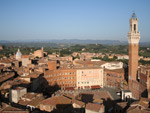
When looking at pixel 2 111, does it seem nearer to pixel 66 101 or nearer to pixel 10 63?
pixel 66 101

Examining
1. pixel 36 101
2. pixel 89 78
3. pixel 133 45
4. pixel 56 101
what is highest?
pixel 133 45

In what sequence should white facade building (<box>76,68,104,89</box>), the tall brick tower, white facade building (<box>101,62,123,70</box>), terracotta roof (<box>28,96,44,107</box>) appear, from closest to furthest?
terracotta roof (<box>28,96,44,107</box>) < the tall brick tower < white facade building (<box>76,68,104,89</box>) < white facade building (<box>101,62,123,70</box>)

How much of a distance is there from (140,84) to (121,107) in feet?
29.5

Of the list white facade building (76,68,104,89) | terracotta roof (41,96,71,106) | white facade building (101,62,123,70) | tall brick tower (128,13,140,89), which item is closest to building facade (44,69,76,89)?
white facade building (76,68,104,89)

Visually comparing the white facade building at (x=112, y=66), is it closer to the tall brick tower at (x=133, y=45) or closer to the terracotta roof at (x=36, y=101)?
the tall brick tower at (x=133, y=45)

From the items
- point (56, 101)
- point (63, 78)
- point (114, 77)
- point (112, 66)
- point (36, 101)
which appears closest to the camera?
point (56, 101)

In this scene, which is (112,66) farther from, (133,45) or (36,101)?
(36,101)

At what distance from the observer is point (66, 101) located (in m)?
21.0

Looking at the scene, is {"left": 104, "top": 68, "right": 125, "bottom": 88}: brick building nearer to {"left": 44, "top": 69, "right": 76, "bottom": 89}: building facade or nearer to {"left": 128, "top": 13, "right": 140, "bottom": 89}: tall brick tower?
{"left": 128, "top": 13, "right": 140, "bottom": 89}: tall brick tower

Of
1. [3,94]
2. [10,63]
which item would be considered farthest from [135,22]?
[10,63]

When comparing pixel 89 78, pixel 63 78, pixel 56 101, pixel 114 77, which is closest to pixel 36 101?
pixel 56 101

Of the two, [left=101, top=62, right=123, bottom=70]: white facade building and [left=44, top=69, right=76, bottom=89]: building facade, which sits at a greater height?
[left=101, top=62, right=123, bottom=70]: white facade building

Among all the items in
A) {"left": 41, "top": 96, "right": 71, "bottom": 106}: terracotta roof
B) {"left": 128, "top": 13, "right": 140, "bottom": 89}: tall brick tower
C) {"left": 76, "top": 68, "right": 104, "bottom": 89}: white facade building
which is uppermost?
{"left": 128, "top": 13, "right": 140, "bottom": 89}: tall brick tower

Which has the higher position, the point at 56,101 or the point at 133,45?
the point at 133,45
